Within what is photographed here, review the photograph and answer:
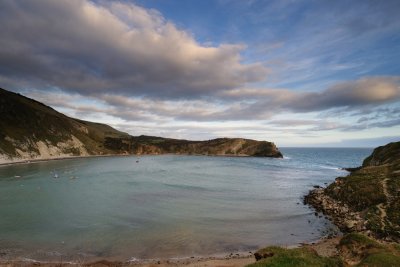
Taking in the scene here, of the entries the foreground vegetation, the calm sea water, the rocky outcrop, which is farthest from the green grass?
the rocky outcrop

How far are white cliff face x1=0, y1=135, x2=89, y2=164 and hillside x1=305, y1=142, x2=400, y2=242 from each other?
12565cm

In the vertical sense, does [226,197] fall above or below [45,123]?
below

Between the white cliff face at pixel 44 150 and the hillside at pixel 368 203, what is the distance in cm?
12565

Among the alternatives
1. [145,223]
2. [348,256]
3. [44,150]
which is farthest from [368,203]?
[44,150]

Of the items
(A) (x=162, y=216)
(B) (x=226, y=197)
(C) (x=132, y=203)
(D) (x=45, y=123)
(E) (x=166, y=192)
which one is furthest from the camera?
(D) (x=45, y=123)

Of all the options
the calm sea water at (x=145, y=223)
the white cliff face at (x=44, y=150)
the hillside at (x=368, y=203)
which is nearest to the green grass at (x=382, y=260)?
the calm sea water at (x=145, y=223)

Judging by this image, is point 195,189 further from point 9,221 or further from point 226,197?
point 9,221

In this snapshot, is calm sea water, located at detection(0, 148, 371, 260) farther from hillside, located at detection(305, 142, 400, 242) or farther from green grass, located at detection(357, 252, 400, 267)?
green grass, located at detection(357, 252, 400, 267)

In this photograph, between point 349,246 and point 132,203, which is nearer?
point 349,246

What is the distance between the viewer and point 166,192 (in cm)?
5981

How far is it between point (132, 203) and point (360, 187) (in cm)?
3558

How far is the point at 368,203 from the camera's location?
41.0 m

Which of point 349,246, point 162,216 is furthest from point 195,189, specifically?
point 349,246

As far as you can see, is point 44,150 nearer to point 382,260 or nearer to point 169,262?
point 169,262
